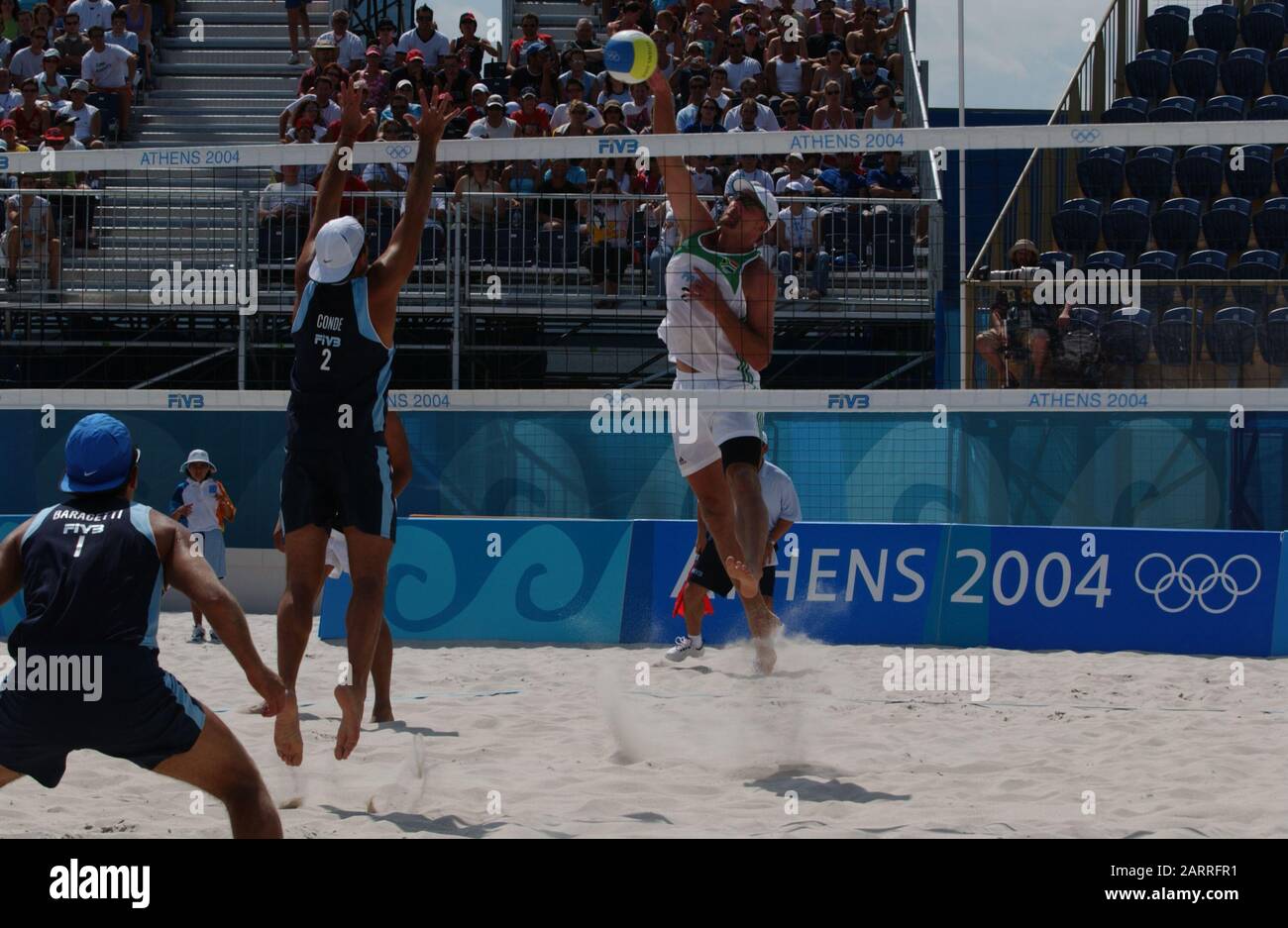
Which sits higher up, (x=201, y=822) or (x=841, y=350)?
(x=841, y=350)

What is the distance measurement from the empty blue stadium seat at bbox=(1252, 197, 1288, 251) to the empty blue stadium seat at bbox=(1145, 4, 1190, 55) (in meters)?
2.77

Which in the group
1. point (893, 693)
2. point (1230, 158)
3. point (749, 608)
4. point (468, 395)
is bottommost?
point (893, 693)

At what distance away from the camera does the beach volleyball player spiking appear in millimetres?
5688

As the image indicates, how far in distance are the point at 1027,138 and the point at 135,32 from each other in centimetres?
1005

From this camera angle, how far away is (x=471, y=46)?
13.2 m

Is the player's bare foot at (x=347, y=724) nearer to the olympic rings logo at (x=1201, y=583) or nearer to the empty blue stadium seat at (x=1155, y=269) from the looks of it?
the olympic rings logo at (x=1201, y=583)

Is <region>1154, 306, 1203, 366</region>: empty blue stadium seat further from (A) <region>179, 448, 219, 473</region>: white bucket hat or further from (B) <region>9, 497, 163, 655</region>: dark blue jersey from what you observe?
(B) <region>9, 497, 163, 655</region>: dark blue jersey

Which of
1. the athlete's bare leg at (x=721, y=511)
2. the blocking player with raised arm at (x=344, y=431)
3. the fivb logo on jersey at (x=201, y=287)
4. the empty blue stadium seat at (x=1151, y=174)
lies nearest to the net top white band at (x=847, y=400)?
the fivb logo on jersey at (x=201, y=287)

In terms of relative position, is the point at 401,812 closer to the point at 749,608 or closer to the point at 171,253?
the point at 749,608

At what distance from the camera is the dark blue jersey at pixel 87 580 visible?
337 cm

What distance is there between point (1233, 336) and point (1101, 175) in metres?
3.45

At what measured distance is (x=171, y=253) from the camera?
10.1 metres
